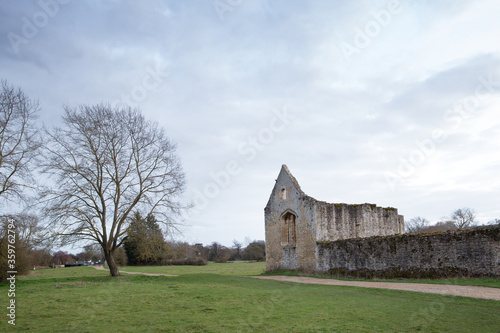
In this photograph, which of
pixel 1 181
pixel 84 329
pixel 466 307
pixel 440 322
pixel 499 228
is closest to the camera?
pixel 84 329

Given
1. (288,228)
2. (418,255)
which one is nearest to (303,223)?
(288,228)

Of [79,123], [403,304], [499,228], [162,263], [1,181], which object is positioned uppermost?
[79,123]

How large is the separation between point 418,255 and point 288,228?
1142cm

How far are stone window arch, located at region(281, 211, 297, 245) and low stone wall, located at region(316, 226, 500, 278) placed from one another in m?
3.32

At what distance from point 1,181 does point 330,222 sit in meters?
21.2

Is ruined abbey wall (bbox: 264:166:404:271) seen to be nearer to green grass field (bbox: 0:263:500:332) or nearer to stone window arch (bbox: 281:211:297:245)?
stone window arch (bbox: 281:211:297:245)

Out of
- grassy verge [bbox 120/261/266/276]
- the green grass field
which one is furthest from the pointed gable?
the green grass field

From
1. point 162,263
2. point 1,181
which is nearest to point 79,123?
point 1,181

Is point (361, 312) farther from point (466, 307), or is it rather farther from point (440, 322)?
point (466, 307)

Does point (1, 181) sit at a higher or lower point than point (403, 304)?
higher

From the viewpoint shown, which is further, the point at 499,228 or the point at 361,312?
the point at 499,228

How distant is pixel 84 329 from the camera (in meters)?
7.32

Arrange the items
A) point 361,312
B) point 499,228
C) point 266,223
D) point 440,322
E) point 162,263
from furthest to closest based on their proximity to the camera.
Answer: point 162,263, point 266,223, point 499,228, point 361,312, point 440,322

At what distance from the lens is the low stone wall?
1650 cm
